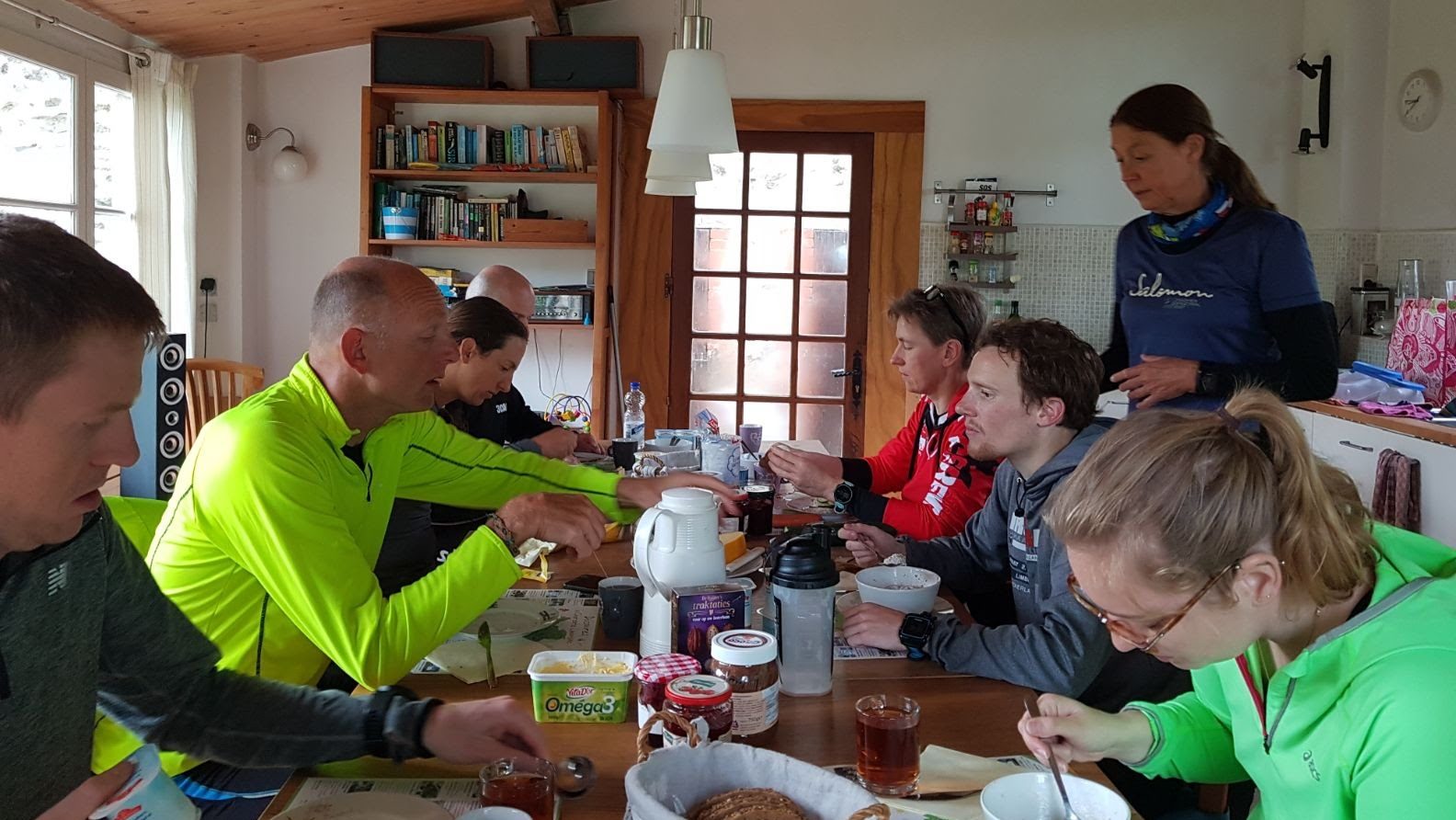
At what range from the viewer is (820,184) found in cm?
573

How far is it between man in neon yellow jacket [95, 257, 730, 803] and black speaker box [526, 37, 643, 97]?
3708mm

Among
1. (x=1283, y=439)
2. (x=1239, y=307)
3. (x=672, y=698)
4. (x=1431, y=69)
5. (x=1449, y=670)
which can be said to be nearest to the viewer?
(x=1449, y=670)

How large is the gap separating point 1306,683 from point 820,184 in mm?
4807

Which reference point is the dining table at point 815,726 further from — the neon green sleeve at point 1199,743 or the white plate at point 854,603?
the white plate at point 854,603

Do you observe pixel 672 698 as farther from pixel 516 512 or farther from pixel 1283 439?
pixel 1283 439

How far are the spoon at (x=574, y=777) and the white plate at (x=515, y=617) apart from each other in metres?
0.53

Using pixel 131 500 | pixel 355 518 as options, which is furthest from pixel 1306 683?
pixel 131 500

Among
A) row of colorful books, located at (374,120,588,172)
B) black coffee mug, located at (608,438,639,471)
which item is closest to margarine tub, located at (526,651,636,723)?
black coffee mug, located at (608,438,639,471)

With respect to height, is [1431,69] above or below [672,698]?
above

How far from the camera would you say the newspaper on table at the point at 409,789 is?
1247 mm

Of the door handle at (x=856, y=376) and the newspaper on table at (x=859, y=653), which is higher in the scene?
the door handle at (x=856, y=376)

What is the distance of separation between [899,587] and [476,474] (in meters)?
1.03

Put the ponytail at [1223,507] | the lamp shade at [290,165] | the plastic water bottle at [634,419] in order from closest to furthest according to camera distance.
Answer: the ponytail at [1223,507] < the plastic water bottle at [634,419] < the lamp shade at [290,165]

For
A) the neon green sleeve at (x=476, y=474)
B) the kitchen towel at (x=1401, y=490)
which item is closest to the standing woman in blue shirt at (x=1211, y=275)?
the neon green sleeve at (x=476, y=474)
